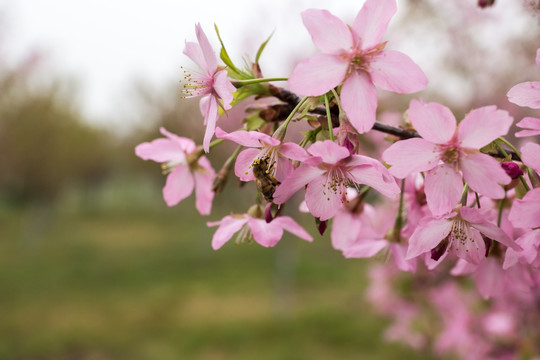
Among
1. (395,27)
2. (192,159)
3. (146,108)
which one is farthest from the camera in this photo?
(146,108)

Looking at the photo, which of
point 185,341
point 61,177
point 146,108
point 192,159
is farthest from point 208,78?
point 146,108

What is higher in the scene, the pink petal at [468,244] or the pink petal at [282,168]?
the pink petal at [282,168]

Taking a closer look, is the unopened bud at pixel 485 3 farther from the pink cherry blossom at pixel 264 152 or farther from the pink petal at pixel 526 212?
the pink cherry blossom at pixel 264 152

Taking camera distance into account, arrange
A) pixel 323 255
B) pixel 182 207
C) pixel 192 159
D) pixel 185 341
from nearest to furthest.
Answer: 1. pixel 192 159
2. pixel 185 341
3. pixel 323 255
4. pixel 182 207

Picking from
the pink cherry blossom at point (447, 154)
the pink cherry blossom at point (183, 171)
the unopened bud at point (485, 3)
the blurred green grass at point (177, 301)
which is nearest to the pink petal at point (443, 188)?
the pink cherry blossom at point (447, 154)

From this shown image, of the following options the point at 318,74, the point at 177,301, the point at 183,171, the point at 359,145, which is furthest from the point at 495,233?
the point at 177,301

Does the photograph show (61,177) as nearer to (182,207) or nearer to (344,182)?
(182,207)

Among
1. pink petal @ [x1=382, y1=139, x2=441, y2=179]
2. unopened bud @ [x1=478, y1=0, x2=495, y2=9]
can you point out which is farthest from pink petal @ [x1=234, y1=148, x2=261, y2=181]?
unopened bud @ [x1=478, y1=0, x2=495, y2=9]
